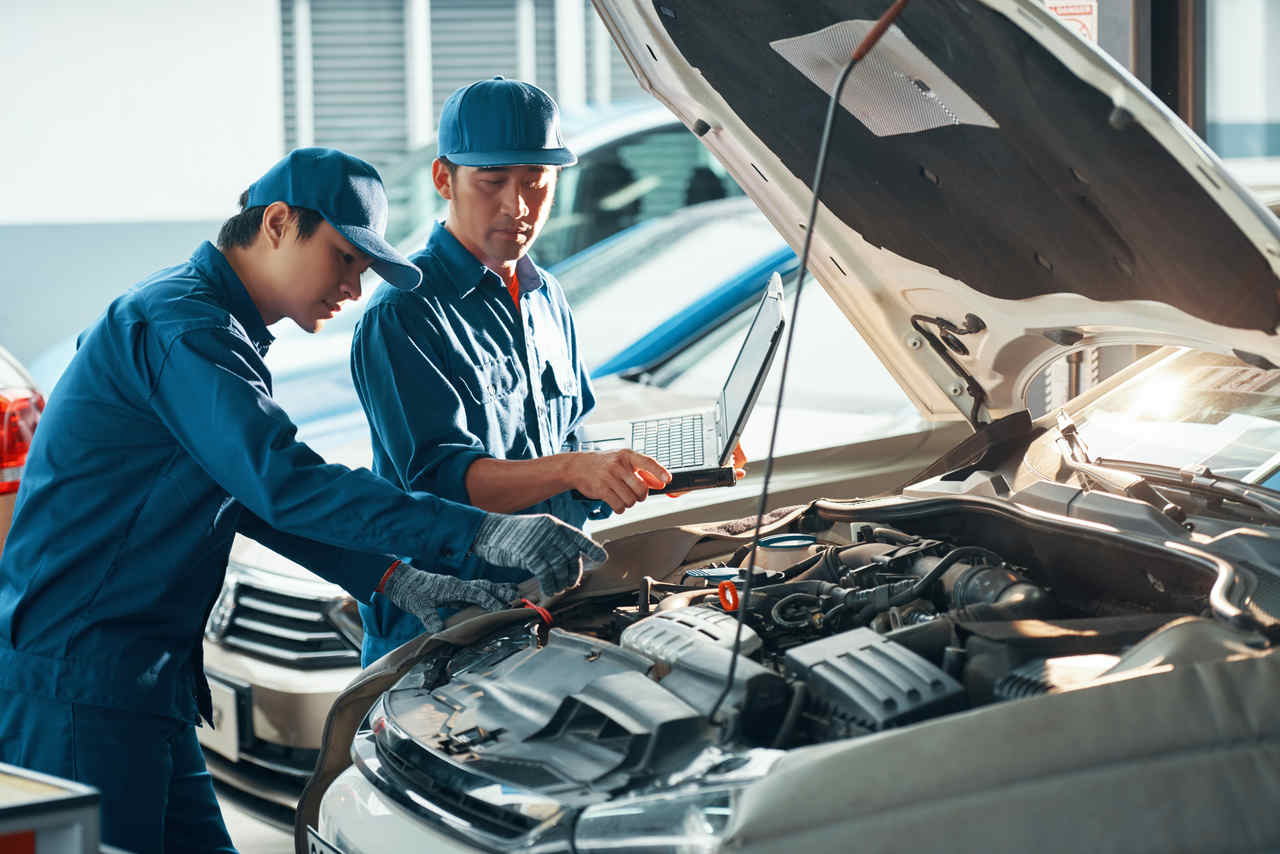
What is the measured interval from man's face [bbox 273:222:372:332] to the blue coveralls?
119 millimetres

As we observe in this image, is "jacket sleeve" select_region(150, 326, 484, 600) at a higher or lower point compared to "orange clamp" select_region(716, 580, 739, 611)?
higher

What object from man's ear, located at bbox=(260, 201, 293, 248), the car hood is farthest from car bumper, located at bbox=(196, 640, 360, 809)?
the car hood

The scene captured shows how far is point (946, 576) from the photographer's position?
2.06 meters

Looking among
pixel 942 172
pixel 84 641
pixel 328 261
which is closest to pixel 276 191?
pixel 328 261

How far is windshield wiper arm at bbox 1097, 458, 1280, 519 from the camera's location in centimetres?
211

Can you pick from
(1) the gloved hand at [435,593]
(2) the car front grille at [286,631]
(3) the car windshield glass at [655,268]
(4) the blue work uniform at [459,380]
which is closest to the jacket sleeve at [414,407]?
(4) the blue work uniform at [459,380]

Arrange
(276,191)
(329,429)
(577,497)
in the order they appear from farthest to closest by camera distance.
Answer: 1. (329,429)
2. (577,497)
3. (276,191)

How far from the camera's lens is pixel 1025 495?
7.59 feet

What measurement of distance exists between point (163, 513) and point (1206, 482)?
5.62ft

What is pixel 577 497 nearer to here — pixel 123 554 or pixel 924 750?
pixel 123 554

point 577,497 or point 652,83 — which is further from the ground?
point 652,83

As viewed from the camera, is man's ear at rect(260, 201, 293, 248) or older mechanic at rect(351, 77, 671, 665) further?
older mechanic at rect(351, 77, 671, 665)

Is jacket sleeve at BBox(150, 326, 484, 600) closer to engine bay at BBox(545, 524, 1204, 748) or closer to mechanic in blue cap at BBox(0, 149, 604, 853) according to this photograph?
mechanic in blue cap at BBox(0, 149, 604, 853)

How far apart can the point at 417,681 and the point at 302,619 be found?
1136 millimetres
